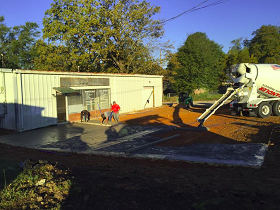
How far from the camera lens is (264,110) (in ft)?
52.0

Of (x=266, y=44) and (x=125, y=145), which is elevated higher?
(x=266, y=44)

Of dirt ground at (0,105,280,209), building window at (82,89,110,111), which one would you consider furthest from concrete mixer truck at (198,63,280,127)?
building window at (82,89,110,111)

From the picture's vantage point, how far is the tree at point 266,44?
5958 centimetres

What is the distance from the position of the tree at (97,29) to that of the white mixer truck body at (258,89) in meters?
19.3

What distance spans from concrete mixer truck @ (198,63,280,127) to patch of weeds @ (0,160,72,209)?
1211 cm

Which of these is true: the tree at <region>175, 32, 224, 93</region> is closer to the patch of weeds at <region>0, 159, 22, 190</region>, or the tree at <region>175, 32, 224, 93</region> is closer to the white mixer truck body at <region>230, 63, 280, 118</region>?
the white mixer truck body at <region>230, 63, 280, 118</region>

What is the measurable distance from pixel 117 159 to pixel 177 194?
424cm

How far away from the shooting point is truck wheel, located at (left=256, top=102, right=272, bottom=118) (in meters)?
15.6

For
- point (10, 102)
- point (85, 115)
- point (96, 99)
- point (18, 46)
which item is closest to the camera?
point (10, 102)

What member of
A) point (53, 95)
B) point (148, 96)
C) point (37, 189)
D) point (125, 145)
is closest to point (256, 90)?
point (125, 145)

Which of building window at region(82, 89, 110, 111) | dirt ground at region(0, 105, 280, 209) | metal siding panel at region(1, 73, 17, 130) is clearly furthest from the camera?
building window at region(82, 89, 110, 111)

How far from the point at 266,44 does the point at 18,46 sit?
62123 mm

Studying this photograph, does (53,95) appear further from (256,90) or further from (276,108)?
(276,108)

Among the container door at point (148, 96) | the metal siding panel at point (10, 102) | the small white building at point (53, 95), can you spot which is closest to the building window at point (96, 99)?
the small white building at point (53, 95)
